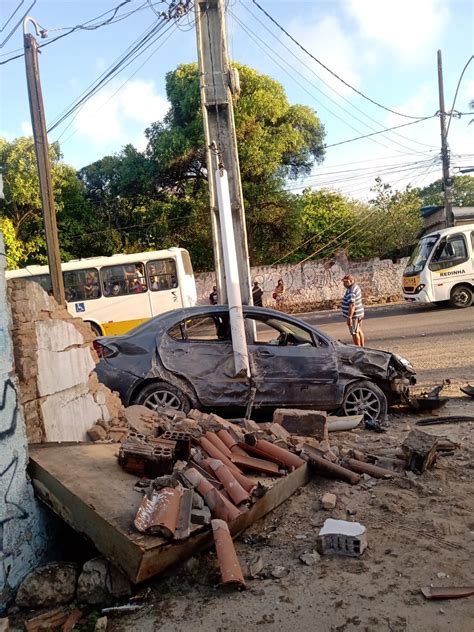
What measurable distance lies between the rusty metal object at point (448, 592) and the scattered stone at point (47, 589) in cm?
199

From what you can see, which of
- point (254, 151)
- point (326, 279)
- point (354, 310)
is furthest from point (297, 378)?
point (326, 279)

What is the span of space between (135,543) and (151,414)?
2754 millimetres

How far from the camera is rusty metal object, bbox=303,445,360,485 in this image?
446 centimetres

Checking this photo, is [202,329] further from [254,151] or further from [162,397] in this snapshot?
[254,151]

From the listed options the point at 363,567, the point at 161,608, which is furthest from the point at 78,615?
the point at 363,567

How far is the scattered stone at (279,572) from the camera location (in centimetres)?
322

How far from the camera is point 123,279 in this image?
1681 centimetres

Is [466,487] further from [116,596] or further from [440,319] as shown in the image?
[440,319]

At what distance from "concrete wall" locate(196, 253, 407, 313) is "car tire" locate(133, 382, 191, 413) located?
18.5 m

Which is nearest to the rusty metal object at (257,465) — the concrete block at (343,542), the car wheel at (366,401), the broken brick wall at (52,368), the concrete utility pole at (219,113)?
the concrete block at (343,542)

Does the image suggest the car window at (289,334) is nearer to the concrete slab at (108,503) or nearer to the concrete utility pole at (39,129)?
the concrete slab at (108,503)

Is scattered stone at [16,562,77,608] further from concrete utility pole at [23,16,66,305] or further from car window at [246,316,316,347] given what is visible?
concrete utility pole at [23,16,66,305]

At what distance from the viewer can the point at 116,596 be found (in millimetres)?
3059

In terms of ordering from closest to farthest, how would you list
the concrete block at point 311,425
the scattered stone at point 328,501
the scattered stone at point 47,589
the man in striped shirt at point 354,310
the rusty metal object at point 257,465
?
the scattered stone at point 47,589, the scattered stone at point 328,501, the rusty metal object at point 257,465, the concrete block at point 311,425, the man in striped shirt at point 354,310
